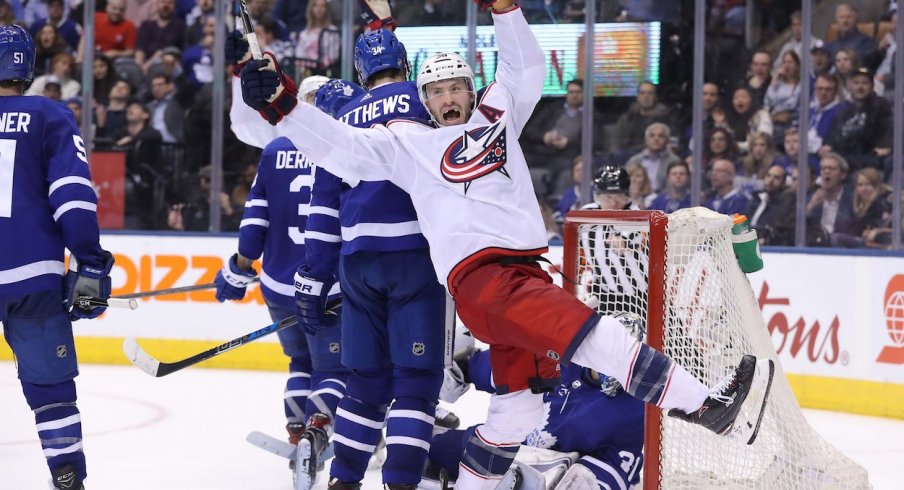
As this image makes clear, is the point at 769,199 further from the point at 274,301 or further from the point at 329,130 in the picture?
the point at 329,130

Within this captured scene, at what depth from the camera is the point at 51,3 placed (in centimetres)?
730

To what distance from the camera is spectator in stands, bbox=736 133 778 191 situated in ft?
21.1

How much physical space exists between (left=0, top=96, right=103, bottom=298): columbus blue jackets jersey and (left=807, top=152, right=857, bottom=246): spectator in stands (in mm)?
4236

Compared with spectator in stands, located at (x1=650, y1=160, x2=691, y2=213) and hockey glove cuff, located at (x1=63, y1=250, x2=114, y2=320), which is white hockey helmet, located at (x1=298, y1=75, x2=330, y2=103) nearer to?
hockey glove cuff, located at (x1=63, y1=250, x2=114, y2=320)

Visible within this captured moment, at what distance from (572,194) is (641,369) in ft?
14.1

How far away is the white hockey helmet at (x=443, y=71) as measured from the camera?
2.77 m

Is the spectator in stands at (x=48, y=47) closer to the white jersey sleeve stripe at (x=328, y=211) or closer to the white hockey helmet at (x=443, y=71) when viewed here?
the white jersey sleeve stripe at (x=328, y=211)

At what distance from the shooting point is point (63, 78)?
7.16 metres

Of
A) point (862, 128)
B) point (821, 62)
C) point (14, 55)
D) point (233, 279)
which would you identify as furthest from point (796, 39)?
point (14, 55)

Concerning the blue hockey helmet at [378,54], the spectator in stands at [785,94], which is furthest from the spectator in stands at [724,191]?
the blue hockey helmet at [378,54]

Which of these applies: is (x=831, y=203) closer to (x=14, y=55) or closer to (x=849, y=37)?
(x=849, y=37)

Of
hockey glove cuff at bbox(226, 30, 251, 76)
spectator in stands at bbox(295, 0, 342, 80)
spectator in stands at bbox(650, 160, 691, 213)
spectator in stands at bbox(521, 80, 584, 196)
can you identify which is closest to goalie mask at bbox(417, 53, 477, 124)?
hockey glove cuff at bbox(226, 30, 251, 76)

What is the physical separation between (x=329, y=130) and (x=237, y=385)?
331 cm

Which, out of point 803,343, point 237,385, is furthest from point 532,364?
point 237,385
